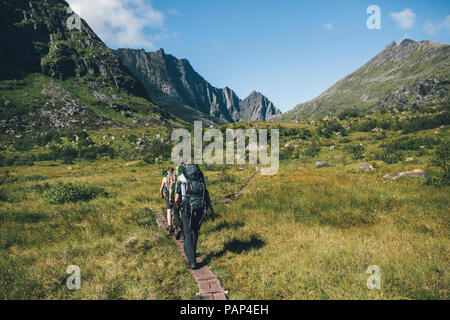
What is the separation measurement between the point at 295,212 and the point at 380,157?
14651 mm

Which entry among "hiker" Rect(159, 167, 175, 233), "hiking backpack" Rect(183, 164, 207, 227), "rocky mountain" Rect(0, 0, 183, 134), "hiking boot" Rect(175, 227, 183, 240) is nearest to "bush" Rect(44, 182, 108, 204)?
"hiker" Rect(159, 167, 175, 233)

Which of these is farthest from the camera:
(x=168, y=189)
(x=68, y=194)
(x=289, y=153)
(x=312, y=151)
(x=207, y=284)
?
(x=289, y=153)

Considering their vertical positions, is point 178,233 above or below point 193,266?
above

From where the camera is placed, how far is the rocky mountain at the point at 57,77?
64.9m

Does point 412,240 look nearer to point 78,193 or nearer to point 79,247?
point 79,247

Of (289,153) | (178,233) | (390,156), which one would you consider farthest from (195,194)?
(289,153)

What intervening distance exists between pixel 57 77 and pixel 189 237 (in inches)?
4109

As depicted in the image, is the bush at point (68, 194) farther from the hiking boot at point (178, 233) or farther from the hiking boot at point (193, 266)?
the hiking boot at point (193, 266)

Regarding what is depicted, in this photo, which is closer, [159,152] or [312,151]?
[312,151]

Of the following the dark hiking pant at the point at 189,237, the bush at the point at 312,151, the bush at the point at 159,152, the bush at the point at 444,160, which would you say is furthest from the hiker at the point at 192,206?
the bush at the point at 159,152

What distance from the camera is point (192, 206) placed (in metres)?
5.87

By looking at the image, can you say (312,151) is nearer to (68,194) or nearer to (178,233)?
(178,233)

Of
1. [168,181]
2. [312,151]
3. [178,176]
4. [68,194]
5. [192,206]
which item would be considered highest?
[312,151]

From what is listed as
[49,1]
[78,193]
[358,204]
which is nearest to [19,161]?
[78,193]
